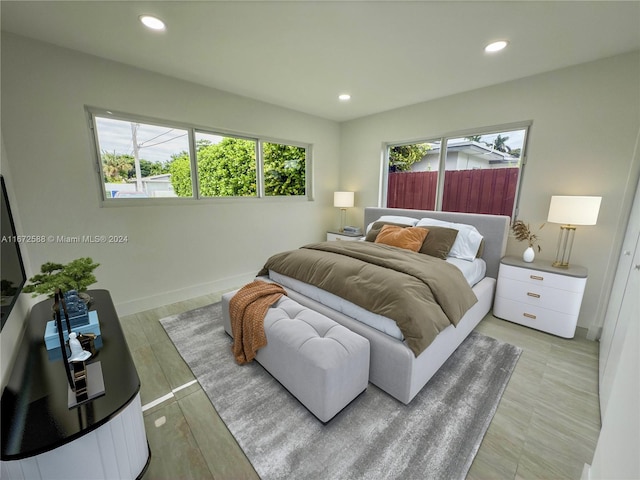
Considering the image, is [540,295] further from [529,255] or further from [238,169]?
[238,169]

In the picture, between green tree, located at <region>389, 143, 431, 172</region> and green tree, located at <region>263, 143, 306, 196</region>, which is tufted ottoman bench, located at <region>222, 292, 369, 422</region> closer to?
green tree, located at <region>263, 143, 306, 196</region>

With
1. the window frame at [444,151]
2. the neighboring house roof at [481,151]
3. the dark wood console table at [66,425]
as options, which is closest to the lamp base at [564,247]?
Result: the window frame at [444,151]

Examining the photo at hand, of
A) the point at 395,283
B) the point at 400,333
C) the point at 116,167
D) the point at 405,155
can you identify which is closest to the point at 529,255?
the point at 395,283

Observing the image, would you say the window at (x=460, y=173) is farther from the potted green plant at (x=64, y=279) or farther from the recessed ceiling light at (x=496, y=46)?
the potted green plant at (x=64, y=279)

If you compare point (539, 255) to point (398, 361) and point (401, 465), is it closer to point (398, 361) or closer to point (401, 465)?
point (398, 361)

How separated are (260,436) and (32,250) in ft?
8.06

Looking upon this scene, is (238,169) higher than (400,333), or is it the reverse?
(238,169)


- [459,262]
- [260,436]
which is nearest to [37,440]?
[260,436]

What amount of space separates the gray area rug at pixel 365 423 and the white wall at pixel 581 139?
131 centimetres

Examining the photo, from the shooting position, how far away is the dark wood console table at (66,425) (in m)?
0.89

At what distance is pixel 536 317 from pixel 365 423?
2.09 m

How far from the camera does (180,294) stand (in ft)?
10.2

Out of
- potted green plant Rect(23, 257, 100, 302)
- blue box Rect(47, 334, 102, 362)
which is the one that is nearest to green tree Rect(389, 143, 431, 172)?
potted green plant Rect(23, 257, 100, 302)

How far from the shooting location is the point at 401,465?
129 cm
